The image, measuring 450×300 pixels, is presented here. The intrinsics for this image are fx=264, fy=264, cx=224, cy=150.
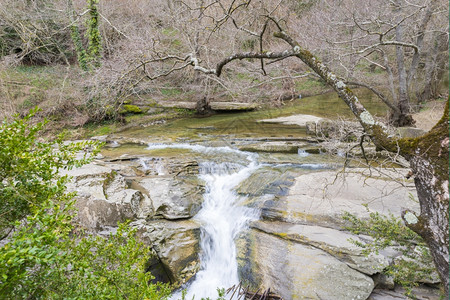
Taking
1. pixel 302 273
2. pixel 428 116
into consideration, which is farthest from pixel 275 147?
pixel 428 116

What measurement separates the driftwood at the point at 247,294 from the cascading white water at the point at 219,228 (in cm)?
23

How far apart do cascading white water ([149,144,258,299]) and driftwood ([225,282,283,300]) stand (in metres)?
0.23

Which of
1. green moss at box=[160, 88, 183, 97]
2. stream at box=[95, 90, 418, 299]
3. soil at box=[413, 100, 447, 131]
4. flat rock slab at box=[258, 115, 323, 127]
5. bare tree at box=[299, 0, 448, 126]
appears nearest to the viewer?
stream at box=[95, 90, 418, 299]

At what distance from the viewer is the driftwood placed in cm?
421

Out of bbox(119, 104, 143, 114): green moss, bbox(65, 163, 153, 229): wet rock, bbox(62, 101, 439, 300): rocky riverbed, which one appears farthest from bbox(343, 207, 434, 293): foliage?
bbox(119, 104, 143, 114): green moss

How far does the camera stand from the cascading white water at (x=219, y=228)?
5035mm

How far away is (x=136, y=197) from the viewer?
19.2 ft

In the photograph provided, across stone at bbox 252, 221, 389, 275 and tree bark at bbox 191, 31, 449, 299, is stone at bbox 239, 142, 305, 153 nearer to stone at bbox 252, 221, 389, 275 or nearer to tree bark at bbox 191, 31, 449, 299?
stone at bbox 252, 221, 389, 275

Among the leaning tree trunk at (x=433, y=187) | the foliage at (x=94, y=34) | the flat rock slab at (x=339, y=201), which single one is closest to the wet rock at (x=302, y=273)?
the flat rock slab at (x=339, y=201)

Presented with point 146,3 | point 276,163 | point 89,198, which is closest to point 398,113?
point 276,163

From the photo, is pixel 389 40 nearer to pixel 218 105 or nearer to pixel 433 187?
pixel 218 105

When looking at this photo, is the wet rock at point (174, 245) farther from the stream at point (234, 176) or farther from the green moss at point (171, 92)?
the green moss at point (171, 92)

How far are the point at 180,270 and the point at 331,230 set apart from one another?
2929 millimetres

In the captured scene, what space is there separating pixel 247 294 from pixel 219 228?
1.56 metres
